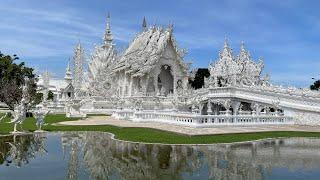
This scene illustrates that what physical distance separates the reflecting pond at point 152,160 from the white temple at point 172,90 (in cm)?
811

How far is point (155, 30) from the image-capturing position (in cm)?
4909

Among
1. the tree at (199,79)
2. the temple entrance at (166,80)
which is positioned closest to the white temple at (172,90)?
the temple entrance at (166,80)

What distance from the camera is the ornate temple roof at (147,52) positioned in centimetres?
4422

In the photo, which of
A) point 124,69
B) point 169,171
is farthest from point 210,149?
point 124,69

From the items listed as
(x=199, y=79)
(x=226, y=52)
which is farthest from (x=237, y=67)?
(x=199, y=79)

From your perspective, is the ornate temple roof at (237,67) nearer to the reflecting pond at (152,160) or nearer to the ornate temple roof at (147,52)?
the ornate temple roof at (147,52)

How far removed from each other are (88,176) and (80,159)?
2.30 meters

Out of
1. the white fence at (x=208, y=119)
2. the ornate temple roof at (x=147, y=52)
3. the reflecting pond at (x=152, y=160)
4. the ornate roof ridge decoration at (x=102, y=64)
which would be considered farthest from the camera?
the ornate roof ridge decoration at (x=102, y=64)

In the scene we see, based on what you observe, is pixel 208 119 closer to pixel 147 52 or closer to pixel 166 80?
pixel 147 52

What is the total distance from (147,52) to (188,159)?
115 ft

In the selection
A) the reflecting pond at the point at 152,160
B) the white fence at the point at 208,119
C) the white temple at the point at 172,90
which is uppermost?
the white temple at the point at 172,90

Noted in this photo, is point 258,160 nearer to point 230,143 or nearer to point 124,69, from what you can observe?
point 230,143

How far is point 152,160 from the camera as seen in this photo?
441 inches

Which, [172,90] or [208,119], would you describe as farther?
[172,90]
